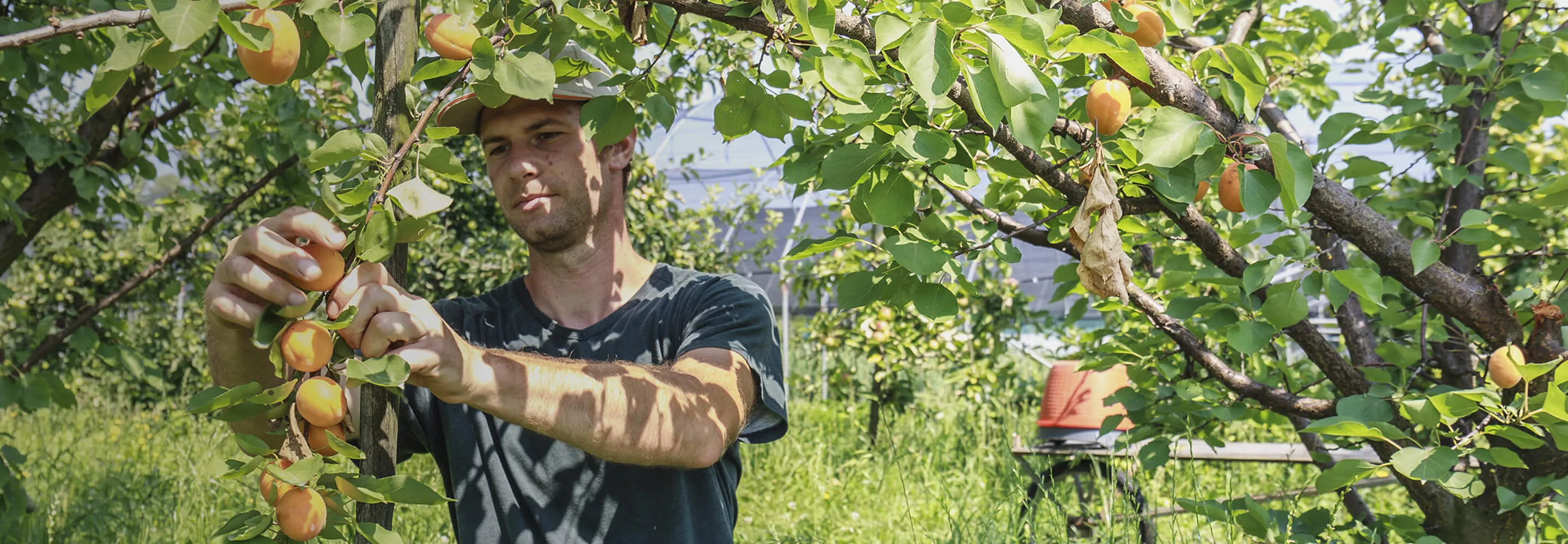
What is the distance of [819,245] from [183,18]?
33.2 inches

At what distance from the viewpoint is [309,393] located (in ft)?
2.70

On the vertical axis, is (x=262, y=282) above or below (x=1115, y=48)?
below

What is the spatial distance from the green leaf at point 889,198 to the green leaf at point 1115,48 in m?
0.29

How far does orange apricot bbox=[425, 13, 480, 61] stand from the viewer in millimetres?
1003

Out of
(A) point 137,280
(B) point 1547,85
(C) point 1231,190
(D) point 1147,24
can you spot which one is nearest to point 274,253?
(D) point 1147,24

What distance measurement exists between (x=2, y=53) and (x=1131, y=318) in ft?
8.24

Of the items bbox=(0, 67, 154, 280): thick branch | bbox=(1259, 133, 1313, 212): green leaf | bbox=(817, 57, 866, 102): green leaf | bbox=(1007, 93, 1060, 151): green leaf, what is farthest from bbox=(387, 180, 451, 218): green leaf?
bbox=(0, 67, 154, 280): thick branch

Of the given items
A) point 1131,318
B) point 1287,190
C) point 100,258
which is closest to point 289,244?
point 1287,190

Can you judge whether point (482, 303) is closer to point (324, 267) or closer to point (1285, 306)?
point (324, 267)

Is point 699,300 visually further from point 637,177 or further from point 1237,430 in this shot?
point 1237,430

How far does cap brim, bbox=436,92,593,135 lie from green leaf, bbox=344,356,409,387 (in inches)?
31.0

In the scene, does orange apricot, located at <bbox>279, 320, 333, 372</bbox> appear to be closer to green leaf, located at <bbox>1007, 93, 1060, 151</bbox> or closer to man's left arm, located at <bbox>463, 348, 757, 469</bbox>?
man's left arm, located at <bbox>463, 348, 757, 469</bbox>

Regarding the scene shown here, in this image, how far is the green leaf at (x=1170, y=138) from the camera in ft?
3.44

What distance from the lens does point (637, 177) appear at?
207 inches
